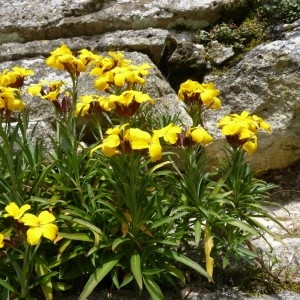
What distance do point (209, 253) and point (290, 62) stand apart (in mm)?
1855

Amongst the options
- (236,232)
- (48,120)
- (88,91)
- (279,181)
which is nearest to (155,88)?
(88,91)

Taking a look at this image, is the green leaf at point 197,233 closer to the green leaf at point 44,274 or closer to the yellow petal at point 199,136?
the yellow petal at point 199,136

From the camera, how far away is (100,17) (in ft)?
15.1

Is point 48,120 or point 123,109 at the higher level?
point 123,109

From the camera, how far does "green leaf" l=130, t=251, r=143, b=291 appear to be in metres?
2.33

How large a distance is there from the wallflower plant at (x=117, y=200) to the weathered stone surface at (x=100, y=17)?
6.37 ft

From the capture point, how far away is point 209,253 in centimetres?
256

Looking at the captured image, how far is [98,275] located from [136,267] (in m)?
0.19

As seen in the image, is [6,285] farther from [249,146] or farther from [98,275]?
[249,146]

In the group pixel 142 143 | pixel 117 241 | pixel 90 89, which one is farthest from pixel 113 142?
pixel 90 89

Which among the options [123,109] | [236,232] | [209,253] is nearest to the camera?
[123,109]

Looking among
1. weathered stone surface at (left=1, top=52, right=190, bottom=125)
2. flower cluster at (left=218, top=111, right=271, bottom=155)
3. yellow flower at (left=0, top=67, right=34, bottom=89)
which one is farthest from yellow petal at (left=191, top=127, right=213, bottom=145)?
weathered stone surface at (left=1, top=52, right=190, bottom=125)

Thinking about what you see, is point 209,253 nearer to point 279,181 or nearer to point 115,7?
point 279,181

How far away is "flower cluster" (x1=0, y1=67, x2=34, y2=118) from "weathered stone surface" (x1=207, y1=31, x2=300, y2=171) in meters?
1.71
